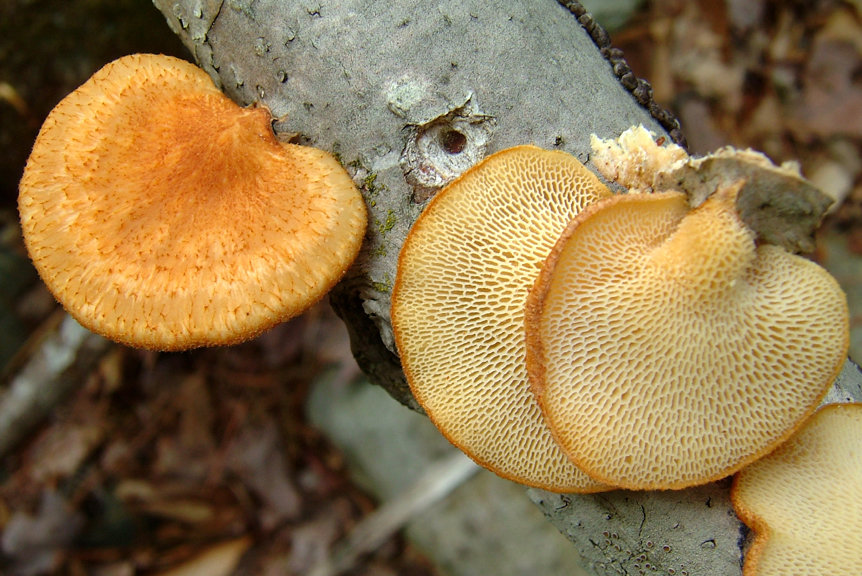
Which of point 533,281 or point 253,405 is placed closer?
point 533,281

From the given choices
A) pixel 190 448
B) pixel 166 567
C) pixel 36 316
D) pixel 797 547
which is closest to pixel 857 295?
pixel 797 547

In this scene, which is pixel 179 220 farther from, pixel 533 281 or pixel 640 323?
pixel 640 323

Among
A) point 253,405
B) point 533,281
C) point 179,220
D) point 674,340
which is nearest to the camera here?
point 674,340

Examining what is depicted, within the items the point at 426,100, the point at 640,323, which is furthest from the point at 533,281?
the point at 426,100

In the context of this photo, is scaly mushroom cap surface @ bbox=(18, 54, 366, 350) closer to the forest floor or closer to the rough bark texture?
the rough bark texture

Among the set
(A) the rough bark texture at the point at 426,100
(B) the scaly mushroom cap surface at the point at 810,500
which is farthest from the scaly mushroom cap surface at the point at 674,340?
(A) the rough bark texture at the point at 426,100

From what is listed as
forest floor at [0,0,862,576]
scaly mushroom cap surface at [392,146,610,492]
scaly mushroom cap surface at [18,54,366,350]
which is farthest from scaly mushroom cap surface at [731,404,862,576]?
forest floor at [0,0,862,576]

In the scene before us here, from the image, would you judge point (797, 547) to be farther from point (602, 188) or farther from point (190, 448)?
point (190, 448)
